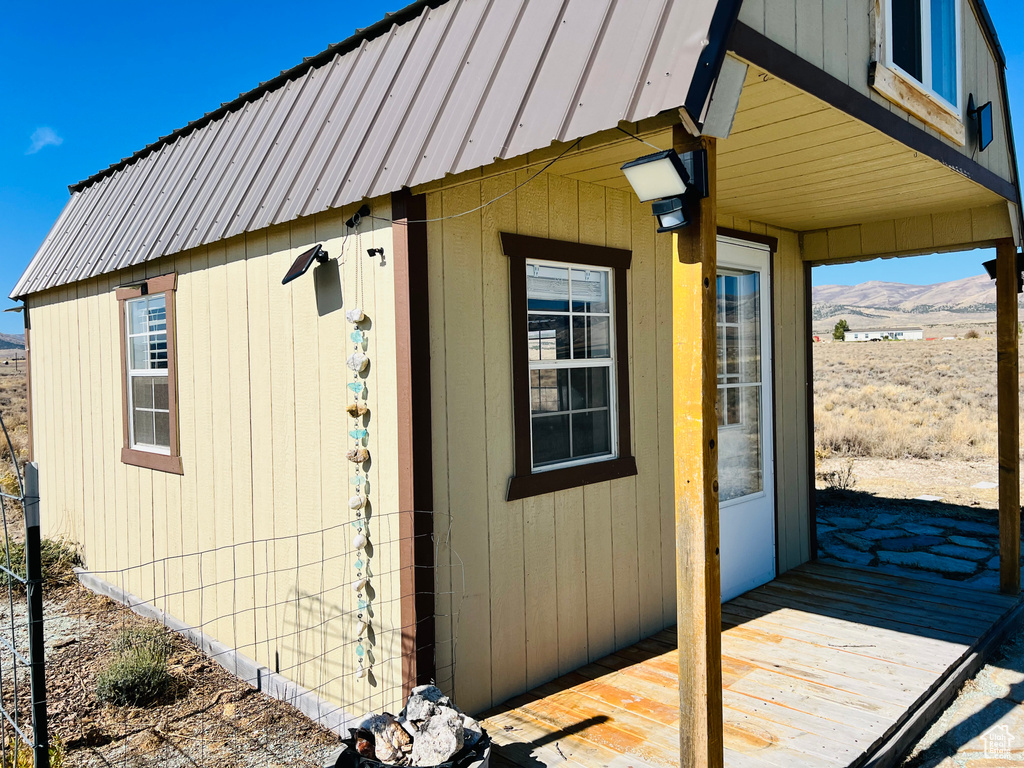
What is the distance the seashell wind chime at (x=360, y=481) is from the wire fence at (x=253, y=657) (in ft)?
0.05

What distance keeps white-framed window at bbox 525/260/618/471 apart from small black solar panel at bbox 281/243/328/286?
1145 mm

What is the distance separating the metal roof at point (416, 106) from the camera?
2453 millimetres

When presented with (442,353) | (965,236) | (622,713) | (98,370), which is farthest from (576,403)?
(98,370)

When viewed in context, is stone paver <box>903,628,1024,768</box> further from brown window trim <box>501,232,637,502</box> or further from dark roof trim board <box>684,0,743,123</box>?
dark roof trim board <box>684,0,743,123</box>

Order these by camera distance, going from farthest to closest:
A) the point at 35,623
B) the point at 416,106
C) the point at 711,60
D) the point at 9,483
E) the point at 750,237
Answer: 1. the point at 9,483
2. the point at 750,237
3. the point at 416,106
4. the point at 35,623
5. the point at 711,60

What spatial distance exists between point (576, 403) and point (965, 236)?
140 inches

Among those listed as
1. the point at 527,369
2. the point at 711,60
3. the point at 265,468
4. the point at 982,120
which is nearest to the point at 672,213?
the point at 711,60

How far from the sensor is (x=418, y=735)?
2830mm

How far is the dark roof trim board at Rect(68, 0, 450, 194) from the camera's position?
4117 millimetres

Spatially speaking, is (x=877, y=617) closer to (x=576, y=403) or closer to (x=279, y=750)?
(x=576, y=403)

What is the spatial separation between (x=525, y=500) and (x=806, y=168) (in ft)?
8.23

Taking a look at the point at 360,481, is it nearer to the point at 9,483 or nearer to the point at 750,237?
the point at 750,237

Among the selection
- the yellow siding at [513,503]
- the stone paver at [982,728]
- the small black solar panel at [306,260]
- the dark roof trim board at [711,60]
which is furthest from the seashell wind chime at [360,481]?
the stone paver at [982,728]

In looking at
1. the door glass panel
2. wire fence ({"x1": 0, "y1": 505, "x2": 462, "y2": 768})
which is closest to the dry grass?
the door glass panel
